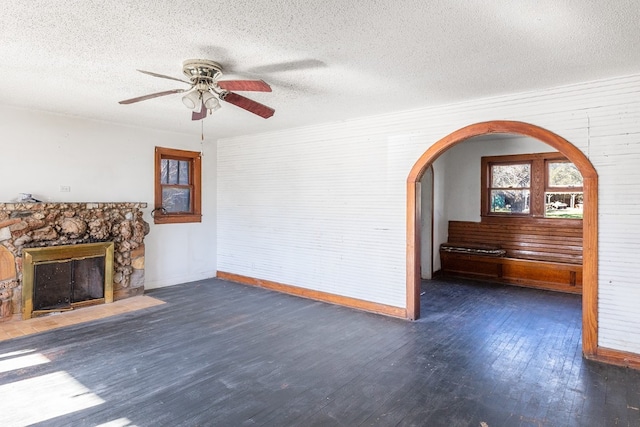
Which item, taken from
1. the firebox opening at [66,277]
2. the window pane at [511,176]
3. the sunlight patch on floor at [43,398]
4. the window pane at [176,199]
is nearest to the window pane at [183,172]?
the window pane at [176,199]

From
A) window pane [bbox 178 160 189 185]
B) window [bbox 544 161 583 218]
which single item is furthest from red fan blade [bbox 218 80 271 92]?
window [bbox 544 161 583 218]

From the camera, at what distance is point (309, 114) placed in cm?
506

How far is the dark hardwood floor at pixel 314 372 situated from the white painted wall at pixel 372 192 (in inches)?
27.5

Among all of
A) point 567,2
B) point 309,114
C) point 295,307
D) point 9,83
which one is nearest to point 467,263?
point 295,307

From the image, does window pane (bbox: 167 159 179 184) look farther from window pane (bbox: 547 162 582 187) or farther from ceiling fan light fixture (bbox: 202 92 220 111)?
window pane (bbox: 547 162 582 187)

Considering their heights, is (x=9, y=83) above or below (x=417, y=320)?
above

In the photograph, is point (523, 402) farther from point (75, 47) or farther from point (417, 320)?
point (75, 47)

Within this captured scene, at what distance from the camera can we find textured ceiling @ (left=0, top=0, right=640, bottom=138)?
2260 mm

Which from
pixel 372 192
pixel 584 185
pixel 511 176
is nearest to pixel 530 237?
pixel 511 176

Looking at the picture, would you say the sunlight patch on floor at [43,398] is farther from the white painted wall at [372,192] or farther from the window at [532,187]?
the window at [532,187]

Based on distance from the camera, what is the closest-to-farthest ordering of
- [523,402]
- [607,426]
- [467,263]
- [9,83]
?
[607,426] < [523,402] < [9,83] < [467,263]

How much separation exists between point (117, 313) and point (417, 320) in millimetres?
3922

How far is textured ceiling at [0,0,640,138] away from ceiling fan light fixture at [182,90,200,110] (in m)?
0.28

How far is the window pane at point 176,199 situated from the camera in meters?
6.55
